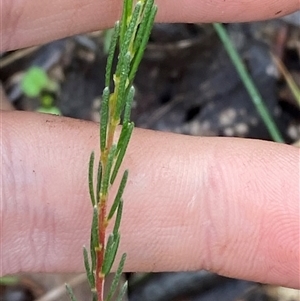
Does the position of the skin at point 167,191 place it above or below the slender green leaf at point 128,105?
below

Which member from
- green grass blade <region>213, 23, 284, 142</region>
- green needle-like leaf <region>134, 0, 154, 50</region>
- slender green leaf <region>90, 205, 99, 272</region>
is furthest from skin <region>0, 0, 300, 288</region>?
green grass blade <region>213, 23, 284, 142</region>

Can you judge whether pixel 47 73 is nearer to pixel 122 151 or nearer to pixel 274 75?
pixel 274 75

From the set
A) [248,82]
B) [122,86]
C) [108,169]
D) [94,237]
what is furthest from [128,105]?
[248,82]

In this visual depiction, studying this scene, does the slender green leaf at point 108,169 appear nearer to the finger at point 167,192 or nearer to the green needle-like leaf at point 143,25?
the green needle-like leaf at point 143,25

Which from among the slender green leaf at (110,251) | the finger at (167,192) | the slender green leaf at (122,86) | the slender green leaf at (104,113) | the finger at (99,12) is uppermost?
the finger at (99,12)

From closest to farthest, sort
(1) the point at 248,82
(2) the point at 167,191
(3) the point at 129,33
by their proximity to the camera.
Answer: (3) the point at 129,33, (2) the point at 167,191, (1) the point at 248,82

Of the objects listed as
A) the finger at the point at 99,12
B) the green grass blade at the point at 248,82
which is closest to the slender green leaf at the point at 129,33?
the finger at the point at 99,12

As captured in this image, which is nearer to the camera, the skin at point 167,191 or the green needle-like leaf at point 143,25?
the green needle-like leaf at point 143,25

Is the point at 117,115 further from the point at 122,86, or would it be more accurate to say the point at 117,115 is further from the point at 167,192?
the point at 167,192

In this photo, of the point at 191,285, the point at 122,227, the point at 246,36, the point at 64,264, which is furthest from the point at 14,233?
the point at 246,36
